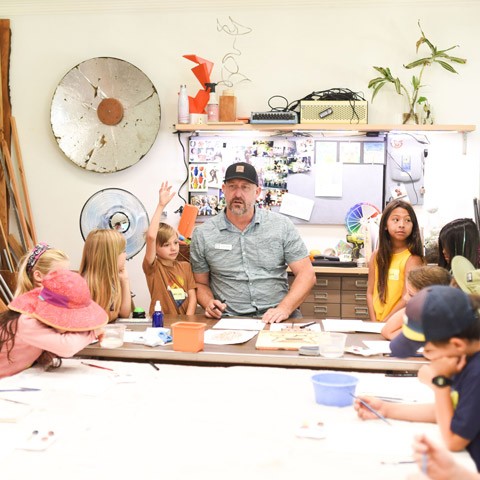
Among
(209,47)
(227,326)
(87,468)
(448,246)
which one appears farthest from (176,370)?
(209,47)

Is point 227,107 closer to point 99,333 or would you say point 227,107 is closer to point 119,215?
point 119,215

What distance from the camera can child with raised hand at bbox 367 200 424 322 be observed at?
3.65 metres

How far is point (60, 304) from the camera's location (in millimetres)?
2504

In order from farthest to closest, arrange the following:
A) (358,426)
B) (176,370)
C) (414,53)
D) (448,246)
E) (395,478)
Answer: (414,53)
(448,246)
(176,370)
(358,426)
(395,478)

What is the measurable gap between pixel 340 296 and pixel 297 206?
3.03 feet

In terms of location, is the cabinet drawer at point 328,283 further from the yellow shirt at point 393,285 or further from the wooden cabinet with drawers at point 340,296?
the yellow shirt at point 393,285

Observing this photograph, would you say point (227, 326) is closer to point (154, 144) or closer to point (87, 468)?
point (87, 468)

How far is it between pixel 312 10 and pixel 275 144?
1.18 meters

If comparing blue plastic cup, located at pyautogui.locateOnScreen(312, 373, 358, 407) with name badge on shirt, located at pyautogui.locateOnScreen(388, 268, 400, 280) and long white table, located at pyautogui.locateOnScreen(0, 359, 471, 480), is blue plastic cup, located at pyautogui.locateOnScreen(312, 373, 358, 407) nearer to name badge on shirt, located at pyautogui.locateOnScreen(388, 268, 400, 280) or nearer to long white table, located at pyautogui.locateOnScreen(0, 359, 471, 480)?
long white table, located at pyautogui.locateOnScreen(0, 359, 471, 480)

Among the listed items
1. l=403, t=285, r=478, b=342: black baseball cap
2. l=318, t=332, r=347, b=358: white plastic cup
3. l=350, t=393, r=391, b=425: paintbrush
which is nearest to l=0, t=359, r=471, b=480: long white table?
l=350, t=393, r=391, b=425: paintbrush

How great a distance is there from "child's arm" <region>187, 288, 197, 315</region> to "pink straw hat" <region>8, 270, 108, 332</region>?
54.8 inches

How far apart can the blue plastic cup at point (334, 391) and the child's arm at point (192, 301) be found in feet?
6.25

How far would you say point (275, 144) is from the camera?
5496mm

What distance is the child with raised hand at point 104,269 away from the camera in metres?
3.32
